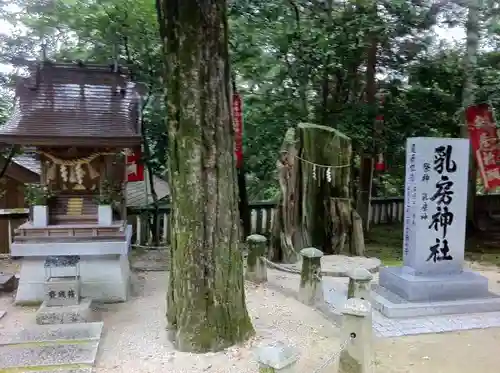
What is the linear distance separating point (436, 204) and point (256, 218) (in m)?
6.36

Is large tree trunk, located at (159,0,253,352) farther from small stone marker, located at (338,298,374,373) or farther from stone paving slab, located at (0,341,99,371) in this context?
small stone marker, located at (338,298,374,373)

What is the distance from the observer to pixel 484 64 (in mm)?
10852

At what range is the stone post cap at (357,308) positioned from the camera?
4.33m

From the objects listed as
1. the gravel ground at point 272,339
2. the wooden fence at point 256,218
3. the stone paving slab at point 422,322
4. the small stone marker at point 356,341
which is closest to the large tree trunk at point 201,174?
the gravel ground at point 272,339

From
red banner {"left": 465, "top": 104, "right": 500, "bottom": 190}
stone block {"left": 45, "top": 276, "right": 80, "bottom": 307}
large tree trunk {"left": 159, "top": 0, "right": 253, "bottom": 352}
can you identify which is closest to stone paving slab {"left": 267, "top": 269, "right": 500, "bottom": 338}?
large tree trunk {"left": 159, "top": 0, "right": 253, "bottom": 352}

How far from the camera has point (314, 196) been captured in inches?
403

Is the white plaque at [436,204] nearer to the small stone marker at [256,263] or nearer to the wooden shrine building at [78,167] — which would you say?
the small stone marker at [256,263]

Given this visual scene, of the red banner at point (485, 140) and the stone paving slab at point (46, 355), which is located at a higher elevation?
the red banner at point (485, 140)

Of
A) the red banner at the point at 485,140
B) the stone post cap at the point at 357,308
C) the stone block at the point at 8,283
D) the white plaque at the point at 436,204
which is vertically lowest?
the stone block at the point at 8,283

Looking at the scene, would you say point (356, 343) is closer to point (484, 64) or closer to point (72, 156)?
point (72, 156)

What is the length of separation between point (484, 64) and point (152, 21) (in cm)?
756

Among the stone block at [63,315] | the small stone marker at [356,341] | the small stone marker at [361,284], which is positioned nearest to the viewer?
the small stone marker at [356,341]

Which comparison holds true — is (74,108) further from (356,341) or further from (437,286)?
(437,286)

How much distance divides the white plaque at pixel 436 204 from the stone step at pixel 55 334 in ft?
15.1
